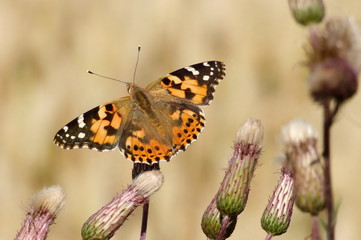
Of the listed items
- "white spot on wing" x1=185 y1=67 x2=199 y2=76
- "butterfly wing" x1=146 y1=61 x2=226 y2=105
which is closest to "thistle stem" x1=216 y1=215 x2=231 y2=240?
"butterfly wing" x1=146 y1=61 x2=226 y2=105

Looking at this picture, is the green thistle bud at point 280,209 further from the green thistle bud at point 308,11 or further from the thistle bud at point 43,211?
the green thistle bud at point 308,11

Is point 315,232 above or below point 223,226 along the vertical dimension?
below

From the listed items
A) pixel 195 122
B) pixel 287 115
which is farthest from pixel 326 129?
pixel 287 115

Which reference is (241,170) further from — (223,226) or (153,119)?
(153,119)

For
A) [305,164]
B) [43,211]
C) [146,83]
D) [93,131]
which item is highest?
[146,83]

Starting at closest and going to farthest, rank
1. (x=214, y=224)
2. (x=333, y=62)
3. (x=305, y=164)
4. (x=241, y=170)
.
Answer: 1. (x=333, y=62)
2. (x=305, y=164)
3. (x=214, y=224)
4. (x=241, y=170)

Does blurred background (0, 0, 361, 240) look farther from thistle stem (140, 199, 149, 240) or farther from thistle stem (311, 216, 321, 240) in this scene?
thistle stem (311, 216, 321, 240)

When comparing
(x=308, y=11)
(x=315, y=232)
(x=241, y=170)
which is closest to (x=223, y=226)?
(x=241, y=170)
